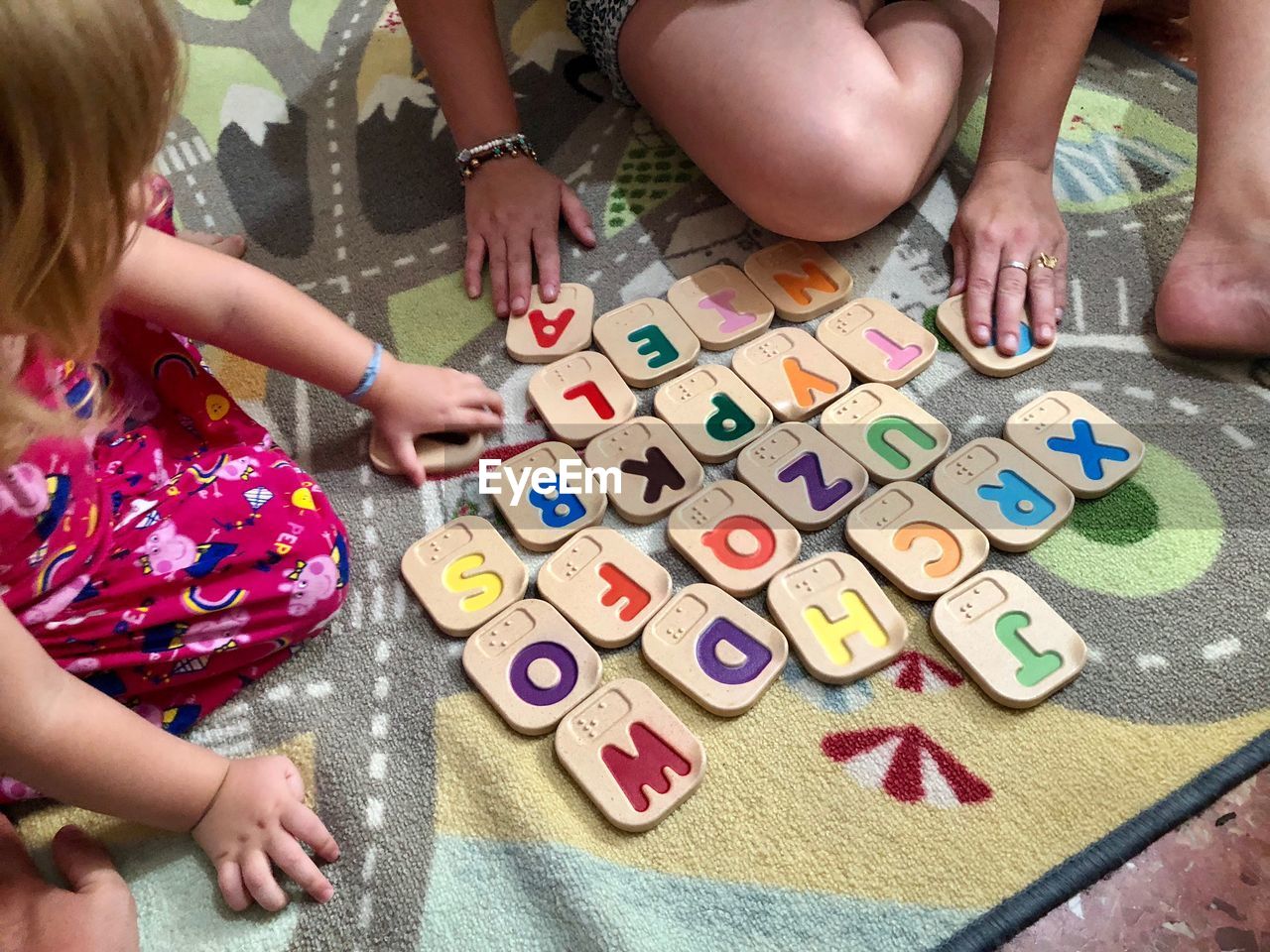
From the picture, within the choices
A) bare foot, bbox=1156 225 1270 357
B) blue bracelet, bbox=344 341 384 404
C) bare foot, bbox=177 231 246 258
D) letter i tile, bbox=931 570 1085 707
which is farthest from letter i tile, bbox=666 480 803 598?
bare foot, bbox=177 231 246 258

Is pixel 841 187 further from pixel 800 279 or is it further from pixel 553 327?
pixel 553 327

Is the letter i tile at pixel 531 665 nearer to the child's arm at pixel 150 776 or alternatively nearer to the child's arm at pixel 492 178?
the child's arm at pixel 150 776

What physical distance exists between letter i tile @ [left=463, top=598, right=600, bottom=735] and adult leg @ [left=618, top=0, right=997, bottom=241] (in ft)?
1.42

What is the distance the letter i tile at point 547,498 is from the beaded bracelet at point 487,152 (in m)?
0.33

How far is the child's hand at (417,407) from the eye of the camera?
727 millimetres

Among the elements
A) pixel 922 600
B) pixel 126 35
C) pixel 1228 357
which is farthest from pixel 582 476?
pixel 1228 357

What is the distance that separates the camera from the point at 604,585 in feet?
2.17

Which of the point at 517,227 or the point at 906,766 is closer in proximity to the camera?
the point at 906,766

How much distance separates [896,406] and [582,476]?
0.26m

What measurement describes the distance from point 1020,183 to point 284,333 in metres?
0.65

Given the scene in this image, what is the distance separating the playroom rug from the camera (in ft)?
1.81

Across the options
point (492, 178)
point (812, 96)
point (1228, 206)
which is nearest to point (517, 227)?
point (492, 178)

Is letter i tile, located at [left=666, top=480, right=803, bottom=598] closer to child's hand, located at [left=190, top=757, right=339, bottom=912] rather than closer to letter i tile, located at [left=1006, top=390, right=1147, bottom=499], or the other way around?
letter i tile, located at [left=1006, top=390, right=1147, bottom=499]

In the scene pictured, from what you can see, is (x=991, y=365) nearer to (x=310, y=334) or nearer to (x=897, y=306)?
(x=897, y=306)
